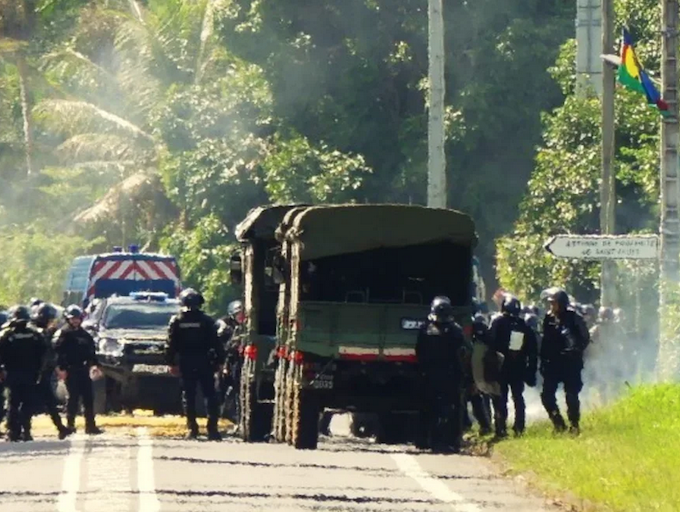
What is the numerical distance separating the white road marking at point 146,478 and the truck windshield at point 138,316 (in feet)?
21.7

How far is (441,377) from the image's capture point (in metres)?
22.9

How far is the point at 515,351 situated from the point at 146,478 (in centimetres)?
671

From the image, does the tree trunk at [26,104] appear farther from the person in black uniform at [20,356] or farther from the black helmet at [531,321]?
the black helmet at [531,321]

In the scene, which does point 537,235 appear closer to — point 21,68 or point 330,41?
point 330,41

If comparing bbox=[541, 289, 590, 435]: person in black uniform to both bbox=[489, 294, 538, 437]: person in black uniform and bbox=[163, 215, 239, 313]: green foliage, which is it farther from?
→ bbox=[163, 215, 239, 313]: green foliage

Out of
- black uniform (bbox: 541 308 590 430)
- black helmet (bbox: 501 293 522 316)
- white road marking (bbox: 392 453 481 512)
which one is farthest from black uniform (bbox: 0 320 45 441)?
black uniform (bbox: 541 308 590 430)

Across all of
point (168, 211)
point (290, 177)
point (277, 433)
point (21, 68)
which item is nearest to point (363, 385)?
point (277, 433)

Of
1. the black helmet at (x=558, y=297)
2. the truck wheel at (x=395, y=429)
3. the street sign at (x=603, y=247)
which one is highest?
the street sign at (x=603, y=247)

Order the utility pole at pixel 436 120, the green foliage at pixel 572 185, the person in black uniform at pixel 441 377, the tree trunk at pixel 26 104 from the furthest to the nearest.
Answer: the tree trunk at pixel 26 104 < the green foliage at pixel 572 185 < the utility pole at pixel 436 120 < the person in black uniform at pixel 441 377

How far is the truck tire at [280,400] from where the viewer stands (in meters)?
24.1

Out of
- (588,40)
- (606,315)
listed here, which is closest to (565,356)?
(606,315)

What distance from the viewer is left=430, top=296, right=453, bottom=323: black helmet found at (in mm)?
22438

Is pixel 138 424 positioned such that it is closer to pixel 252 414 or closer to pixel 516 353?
pixel 252 414

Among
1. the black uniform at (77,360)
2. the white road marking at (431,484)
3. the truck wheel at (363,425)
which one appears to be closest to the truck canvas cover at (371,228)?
the white road marking at (431,484)
